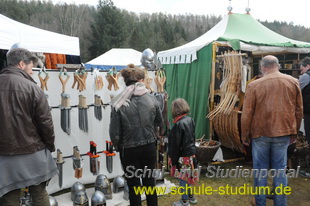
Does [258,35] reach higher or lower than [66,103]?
higher

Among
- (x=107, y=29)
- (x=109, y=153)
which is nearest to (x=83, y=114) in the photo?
(x=109, y=153)

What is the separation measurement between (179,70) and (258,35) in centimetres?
194

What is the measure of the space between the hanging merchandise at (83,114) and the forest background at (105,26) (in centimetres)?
2685

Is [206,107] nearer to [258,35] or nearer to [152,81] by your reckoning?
[152,81]

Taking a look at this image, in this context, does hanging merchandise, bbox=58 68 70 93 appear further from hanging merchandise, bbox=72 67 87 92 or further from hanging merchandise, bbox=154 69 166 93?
hanging merchandise, bbox=154 69 166 93

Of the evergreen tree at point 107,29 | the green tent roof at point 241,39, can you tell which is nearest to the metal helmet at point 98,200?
the green tent roof at point 241,39

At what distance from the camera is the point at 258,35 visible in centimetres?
618

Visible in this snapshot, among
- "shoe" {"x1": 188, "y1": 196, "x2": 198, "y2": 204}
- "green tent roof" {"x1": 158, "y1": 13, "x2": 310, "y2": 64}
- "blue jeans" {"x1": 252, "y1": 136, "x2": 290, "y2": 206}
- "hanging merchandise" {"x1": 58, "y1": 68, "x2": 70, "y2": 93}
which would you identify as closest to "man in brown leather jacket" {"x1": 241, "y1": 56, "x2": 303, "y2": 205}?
"blue jeans" {"x1": 252, "y1": 136, "x2": 290, "y2": 206}

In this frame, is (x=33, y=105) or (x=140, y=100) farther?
(x=140, y=100)

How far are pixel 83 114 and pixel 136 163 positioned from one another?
125 centimetres

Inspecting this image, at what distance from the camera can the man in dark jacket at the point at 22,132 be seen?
195 cm

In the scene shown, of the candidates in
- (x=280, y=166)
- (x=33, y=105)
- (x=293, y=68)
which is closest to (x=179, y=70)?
(x=293, y=68)

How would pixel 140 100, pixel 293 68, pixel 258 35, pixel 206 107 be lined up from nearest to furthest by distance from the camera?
pixel 140 100 → pixel 206 107 → pixel 258 35 → pixel 293 68

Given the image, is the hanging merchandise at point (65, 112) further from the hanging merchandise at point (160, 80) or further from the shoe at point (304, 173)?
the shoe at point (304, 173)
